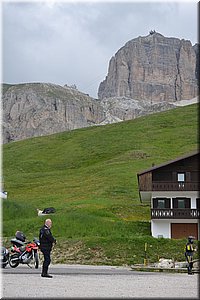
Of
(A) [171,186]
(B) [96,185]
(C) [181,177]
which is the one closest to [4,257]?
(A) [171,186]

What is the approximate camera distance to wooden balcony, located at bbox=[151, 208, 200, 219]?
46.6m

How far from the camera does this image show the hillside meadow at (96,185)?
31.9 metres

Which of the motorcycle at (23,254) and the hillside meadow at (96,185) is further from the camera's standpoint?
the hillside meadow at (96,185)

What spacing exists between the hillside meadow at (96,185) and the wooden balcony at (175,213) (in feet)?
5.64

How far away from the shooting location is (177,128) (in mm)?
136000

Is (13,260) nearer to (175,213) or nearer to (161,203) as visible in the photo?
(175,213)

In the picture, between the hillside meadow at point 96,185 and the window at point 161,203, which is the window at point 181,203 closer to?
the window at point 161,203

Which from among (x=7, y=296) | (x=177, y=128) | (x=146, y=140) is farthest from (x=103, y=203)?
(x=177, y=128)

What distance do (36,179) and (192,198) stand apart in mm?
53722

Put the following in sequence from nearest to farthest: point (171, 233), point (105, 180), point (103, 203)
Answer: point (171, 233) → point (103, 203) → point (105, 180)

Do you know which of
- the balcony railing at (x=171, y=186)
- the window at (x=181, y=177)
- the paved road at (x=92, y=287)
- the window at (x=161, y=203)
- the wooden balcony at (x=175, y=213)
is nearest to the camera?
the paved road at (x=92, y=287)

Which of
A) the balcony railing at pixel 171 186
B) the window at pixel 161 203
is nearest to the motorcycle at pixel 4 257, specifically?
the balcony railing at pixel 171 186

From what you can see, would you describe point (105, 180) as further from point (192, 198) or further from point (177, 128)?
point (177, 128)

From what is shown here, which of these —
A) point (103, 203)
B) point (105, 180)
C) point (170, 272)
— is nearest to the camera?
point (170, 272)
